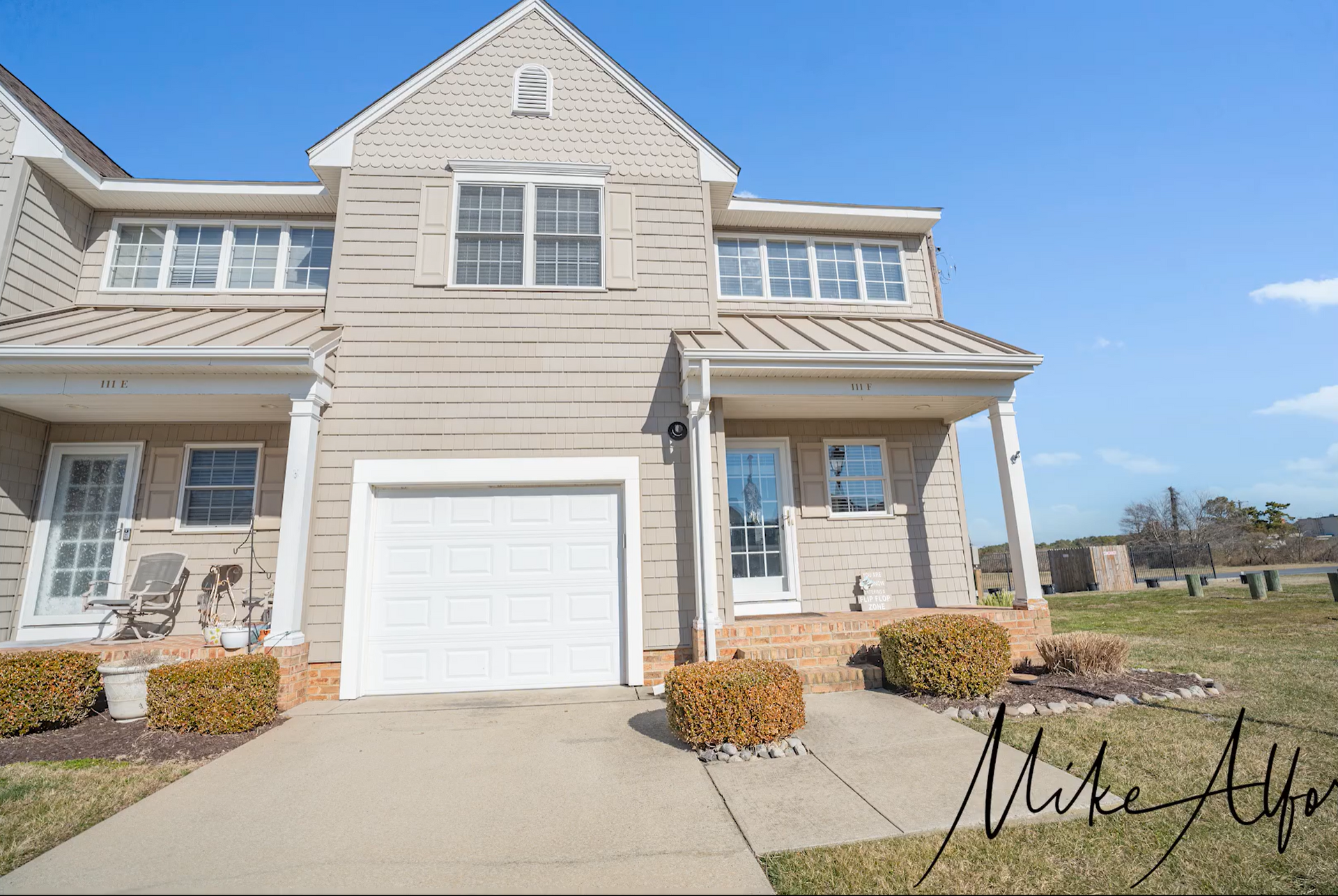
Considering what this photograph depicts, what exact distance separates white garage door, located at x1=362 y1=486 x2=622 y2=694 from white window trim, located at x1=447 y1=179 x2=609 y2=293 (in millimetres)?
2586

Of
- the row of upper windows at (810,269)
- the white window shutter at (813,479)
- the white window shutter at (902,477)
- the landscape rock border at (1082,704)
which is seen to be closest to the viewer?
the landscape rock border at (1082,704)

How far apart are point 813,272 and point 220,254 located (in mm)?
8623

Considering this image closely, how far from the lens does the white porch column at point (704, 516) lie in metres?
6.62

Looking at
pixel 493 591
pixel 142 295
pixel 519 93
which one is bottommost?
pixel 493 591

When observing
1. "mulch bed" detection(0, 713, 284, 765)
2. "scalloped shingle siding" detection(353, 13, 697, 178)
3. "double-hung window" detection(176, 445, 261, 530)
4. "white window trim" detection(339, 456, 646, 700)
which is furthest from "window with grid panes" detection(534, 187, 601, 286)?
"mulch bed" detection(0, 713, 284, 765)

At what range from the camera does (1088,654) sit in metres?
6.19

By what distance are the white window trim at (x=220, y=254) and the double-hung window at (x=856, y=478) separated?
7.71 metres

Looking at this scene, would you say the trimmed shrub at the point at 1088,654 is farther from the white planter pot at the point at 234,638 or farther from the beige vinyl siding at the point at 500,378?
the white planter pot at the point at 234,638

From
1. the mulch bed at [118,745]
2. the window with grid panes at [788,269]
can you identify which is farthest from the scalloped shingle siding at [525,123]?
the mulch bed at [118,745]

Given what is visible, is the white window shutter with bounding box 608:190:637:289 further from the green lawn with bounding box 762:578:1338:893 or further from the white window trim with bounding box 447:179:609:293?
the green lawn with bounding box 762:578:1338:893

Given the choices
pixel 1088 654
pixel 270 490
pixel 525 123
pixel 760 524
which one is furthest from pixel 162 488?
pixel 1088 654

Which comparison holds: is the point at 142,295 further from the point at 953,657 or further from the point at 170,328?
the point at 953,657

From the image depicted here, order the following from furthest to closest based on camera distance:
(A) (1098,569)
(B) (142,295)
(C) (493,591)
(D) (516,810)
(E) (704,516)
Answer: (A) (1098,569) → (B) (142,295) → (C) (493,591) → (E) (704,516) → (D) (516,810)

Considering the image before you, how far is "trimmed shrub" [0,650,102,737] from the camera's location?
5305 mm
